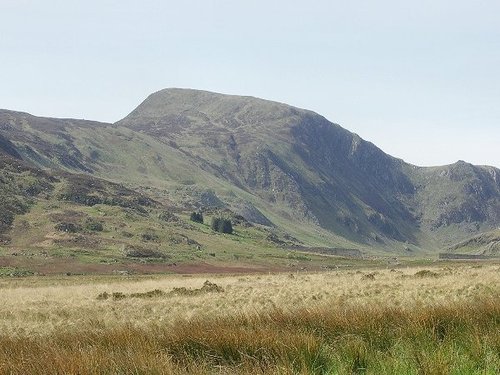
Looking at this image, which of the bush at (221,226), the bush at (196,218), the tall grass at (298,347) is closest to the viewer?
the tall grass at (298,347)

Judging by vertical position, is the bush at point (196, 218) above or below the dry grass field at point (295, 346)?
below

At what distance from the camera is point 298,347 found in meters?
7.18

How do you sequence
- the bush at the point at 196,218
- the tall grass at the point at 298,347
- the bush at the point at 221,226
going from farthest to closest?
the bush at the point at 196,218 < the bush at the point at 221,226 < the tall grass at the point at 298,347

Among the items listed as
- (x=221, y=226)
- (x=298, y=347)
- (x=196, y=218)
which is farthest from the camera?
(x=196, y=218)

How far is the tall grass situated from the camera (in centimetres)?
622

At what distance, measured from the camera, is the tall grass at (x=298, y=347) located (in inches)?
245

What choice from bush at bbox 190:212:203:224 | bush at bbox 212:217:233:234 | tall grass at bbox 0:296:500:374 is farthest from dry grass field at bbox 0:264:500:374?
bush at bbox 190:212:203:224

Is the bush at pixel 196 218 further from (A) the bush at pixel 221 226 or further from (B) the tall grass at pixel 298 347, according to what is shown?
(B) the tall grass at pixel 298 347

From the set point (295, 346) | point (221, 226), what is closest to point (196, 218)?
point (221, 226)

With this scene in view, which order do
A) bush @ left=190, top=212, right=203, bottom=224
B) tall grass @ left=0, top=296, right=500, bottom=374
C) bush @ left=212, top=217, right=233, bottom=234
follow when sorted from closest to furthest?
tall grass @ left=0, top=296, right=500, bottom=374 → bush @ left=212, top=217, right=233, bottom=234 → bush @ left=190, top=212, right=203, bottom=224

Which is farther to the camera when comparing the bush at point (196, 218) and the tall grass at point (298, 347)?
the bush at point (196, 218)

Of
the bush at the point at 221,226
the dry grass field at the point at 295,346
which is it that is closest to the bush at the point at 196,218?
the bush at the point at 221,226

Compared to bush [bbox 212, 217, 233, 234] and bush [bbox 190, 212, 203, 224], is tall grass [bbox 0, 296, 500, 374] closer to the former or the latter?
bush [bbox 212, 217, 233, 234]

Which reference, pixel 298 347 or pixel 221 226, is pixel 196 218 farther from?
pixel 298 347
